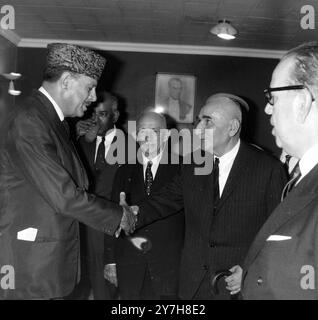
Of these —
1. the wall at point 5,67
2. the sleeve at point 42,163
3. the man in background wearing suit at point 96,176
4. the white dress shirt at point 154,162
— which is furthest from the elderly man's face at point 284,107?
the wall at point 5,67

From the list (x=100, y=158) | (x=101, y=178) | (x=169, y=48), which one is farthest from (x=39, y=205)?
(x=169, y=48)

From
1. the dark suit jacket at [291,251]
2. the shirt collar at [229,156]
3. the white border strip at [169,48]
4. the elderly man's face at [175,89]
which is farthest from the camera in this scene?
the elderly man's face at [175,89]

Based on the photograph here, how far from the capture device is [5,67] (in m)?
6.74

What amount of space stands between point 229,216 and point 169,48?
17.2 ft

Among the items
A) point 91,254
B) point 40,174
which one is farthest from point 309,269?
point 91,254

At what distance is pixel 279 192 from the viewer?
8.63ft

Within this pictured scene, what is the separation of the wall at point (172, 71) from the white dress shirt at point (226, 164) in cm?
461

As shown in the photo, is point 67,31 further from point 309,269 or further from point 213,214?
point 309,269

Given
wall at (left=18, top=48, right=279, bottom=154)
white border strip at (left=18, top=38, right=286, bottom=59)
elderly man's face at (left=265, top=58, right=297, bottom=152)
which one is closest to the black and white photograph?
elderly man's face at (left=265, top=58, right=297, bottom=152)

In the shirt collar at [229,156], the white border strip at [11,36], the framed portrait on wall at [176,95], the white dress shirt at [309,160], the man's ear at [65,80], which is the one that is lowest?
the white dress shirt at [309,160]

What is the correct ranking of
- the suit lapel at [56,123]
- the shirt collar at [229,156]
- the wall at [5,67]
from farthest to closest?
the wall at [5,67] → the shirt collar at [229,156] → the suit lapel at [56,123]

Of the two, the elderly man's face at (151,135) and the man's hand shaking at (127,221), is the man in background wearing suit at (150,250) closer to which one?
the elderly man's face at (151,135)

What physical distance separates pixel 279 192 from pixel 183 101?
16.2ft

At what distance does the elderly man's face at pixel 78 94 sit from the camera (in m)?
2.54
